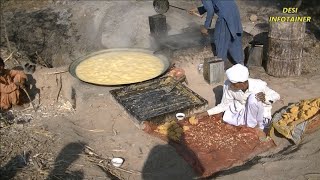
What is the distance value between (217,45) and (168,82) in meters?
1.55

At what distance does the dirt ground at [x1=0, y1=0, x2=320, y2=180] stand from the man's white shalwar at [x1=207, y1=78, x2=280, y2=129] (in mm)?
504

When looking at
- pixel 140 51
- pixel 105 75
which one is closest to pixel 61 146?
pixel 105 75

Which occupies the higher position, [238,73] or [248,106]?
[238,73]

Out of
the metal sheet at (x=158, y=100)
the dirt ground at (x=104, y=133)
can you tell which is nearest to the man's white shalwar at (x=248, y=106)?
the dirt ground at (x=104, y=133)

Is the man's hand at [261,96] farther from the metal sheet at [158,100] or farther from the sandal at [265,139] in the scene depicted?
the metal sheet at [158,100]

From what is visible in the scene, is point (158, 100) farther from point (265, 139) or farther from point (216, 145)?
point (265, 139)

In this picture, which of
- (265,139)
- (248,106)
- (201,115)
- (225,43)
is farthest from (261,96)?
(225,43)

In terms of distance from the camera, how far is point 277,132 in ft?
17.1

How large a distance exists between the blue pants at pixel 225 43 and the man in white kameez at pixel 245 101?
7.25ft

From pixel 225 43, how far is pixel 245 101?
2464 millimetres

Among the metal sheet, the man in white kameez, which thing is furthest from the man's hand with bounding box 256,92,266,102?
the metal sheet

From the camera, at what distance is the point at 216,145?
5.13 meters

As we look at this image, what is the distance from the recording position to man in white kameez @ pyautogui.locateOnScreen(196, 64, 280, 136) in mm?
4922

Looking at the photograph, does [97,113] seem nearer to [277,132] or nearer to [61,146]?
[61,146]
